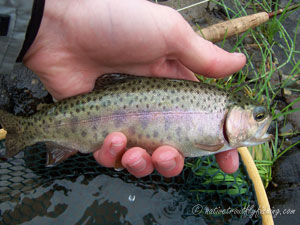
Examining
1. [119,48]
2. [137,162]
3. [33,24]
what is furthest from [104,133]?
[33,24]

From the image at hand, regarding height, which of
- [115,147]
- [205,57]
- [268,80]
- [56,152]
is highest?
[205,57]

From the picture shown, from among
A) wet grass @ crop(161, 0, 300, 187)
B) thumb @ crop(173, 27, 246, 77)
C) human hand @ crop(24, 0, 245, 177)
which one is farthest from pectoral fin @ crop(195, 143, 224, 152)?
wet grass @ crop(161, 0, 300, 187)

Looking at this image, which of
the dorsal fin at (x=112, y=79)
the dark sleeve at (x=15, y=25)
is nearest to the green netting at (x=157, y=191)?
the dorsal fin at (x=112, y=79)

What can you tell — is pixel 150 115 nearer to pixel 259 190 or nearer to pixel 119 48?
pixel 119 48

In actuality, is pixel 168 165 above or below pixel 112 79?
below

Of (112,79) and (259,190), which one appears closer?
(112,79)

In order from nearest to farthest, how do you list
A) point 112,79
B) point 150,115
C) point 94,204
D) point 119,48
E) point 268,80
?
point 150,115, point 112,79, point 119,48, point 94,204, point 268,80
